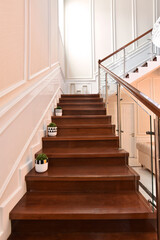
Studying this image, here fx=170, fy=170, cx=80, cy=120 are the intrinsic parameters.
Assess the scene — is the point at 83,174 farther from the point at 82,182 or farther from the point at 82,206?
the point at 82,206

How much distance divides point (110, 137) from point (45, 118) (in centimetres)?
104

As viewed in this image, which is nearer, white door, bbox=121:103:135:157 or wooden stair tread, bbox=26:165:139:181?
wooden stair tread, bbox=26:165:139:181

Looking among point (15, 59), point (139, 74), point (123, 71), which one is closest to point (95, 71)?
point (123, 71)

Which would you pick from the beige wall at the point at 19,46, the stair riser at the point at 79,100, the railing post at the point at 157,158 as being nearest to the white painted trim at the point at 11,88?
the beige wall at the point at 19,46

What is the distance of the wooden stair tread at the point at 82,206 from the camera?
132 cm

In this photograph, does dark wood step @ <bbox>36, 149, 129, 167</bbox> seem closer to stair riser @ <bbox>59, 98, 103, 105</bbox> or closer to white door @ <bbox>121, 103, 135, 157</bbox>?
white door @ <bbox>121, 103, 135, 157</bbox>

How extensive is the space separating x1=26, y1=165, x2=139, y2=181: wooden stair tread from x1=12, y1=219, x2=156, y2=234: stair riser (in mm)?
387

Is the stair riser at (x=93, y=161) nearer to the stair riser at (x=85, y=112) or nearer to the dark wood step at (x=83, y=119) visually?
the dark wood step at (x=83, y=119)

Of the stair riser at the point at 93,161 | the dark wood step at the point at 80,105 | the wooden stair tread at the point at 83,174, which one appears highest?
the dark wood step at the point at 80,105

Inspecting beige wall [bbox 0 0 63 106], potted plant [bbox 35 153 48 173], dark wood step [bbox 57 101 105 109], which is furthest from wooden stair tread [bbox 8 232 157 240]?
dark wood step [bbox 57 101 105 109]

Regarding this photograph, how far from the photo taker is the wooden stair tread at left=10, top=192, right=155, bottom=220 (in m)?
1.32

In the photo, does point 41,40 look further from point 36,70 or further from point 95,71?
point 95,71

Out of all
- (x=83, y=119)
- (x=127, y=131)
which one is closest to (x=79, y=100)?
(x=83, y=119)

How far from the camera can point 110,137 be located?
2369 mm
